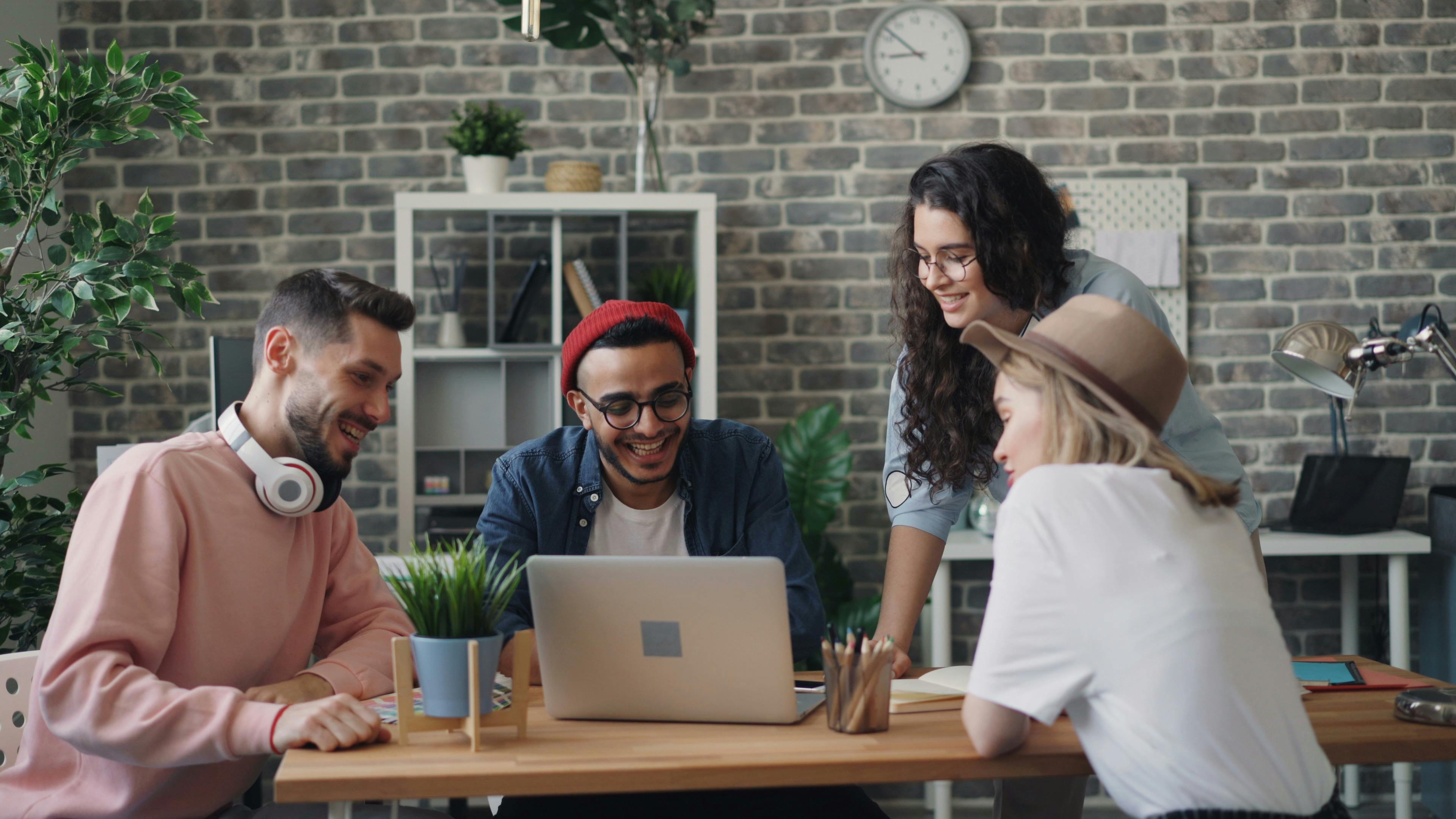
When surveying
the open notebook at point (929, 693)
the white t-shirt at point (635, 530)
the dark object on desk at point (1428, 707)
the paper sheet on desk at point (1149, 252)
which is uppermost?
the paper sheet on desk at point (1149, 252)

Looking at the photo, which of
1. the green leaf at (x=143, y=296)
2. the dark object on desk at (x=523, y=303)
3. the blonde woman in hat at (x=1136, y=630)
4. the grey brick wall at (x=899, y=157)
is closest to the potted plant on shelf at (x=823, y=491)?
the grey brick wall at (x=899, y=157)

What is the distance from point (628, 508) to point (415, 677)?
51 cm

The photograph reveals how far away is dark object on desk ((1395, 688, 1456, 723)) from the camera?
56.1 inches

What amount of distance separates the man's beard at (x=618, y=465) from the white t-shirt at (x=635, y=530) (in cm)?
6

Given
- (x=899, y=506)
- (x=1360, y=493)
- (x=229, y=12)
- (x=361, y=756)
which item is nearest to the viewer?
(x=361, y=756)

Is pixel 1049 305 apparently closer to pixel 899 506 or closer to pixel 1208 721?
pixel 899 506

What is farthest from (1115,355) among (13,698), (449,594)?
(13,698)

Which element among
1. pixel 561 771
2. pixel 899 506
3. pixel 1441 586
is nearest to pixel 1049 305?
pixel 899 506

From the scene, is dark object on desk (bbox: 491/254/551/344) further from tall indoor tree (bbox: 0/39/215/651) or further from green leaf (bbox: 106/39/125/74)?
green leaf (bbox: 106/39/125/74)

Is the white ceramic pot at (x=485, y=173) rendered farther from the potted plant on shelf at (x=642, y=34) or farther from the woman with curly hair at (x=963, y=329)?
the woman with curly hair at (x=963, y=329)

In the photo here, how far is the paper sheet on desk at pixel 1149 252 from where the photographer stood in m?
3.60

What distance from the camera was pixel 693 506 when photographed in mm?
2012

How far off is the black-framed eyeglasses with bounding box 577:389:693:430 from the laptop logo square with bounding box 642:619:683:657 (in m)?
0.53

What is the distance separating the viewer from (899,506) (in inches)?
81.7
